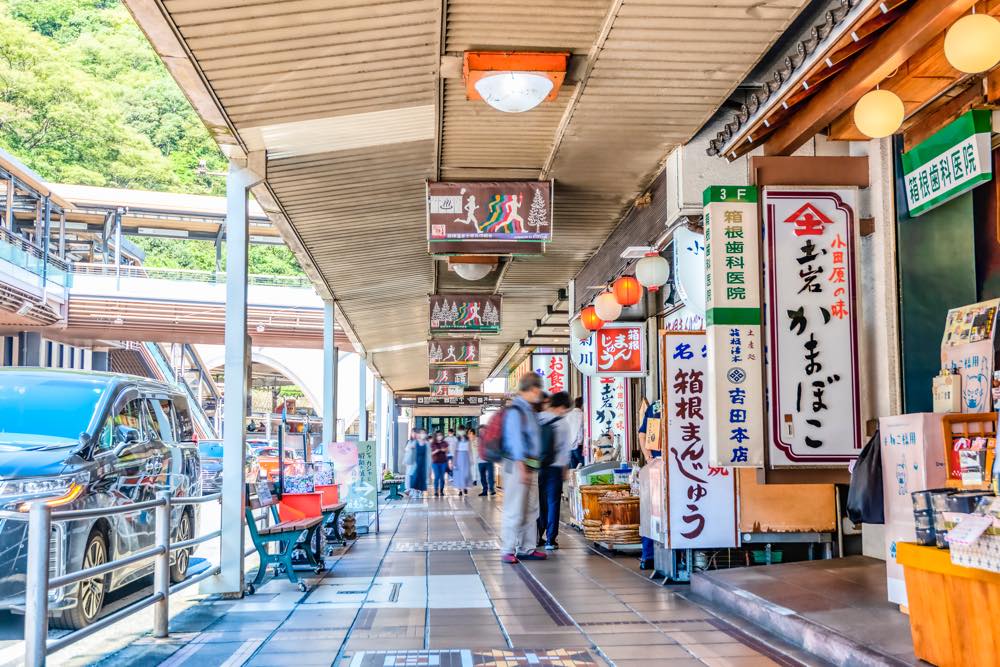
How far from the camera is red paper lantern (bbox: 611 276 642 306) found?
10.1 metres

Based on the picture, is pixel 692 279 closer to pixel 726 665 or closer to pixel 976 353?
pixel 976 353

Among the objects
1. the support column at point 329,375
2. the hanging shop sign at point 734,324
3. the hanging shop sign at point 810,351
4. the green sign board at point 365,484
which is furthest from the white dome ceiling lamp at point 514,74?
the support column at point 329,375

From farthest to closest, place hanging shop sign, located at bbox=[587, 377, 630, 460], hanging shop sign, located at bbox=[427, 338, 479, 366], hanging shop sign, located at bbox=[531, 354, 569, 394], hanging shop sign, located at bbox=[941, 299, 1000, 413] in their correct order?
1. hanging shop sign, located at bbox=[531, 354, 569, 394]
2. hanging shop sign, located at bbox=[427, 338, 479, 366]
3. hanging shop sign, located at bbox=[587, 377, 630, 460]
4. hanging shop sign, located at bbox=[941, 299, 1000, 413]

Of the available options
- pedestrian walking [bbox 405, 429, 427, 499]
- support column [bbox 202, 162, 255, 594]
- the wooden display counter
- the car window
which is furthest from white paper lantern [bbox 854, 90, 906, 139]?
pedestrian walking [bbox 405, 429, 427, 499]

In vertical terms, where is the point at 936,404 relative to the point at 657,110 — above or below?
below

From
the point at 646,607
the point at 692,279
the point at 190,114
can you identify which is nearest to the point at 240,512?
the point at 646,607

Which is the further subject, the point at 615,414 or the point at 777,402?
the point at 615,414

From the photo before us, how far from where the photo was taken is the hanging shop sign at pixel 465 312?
13805 millimetres

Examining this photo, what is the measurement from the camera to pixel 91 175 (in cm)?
4206

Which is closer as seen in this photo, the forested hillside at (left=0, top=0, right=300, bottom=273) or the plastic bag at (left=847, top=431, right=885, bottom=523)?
the plastic bag at (left=847, top=431, right=885, bottom=523)

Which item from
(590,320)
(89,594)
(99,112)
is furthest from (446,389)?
(99,112)

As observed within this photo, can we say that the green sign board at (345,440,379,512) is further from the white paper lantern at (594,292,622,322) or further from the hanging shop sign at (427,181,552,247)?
the hanging shop sign at (427,181,552,247)

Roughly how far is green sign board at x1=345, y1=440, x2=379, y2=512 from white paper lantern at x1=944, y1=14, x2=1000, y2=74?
Answer: 919cm

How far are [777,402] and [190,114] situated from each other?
167 ft
